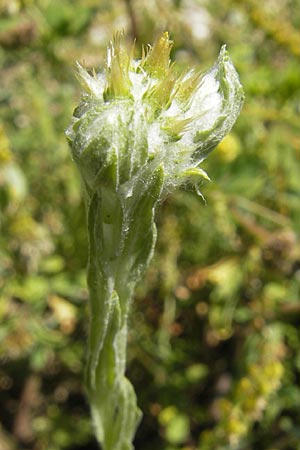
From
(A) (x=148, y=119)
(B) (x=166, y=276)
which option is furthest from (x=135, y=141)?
(B) (x=166, y=276)

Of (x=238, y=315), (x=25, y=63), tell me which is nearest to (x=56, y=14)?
(x=25, y=63)

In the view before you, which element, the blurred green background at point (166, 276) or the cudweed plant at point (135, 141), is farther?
the blurred green background at point (166, 276)

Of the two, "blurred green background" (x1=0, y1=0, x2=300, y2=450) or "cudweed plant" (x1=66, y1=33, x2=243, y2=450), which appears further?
"blurred green background" (x1=0, y1=0, x2=300, y2=450)

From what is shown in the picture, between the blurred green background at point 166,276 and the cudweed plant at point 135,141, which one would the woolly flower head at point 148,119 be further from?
the blurred green background at point 166,276

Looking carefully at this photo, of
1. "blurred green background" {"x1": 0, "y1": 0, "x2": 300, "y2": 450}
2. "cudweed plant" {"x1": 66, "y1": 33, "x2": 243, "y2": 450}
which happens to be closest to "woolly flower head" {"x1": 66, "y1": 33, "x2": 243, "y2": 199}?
"cudweed plant" {"x1": 66, "y1": 33, "x2": 243, "y2": 450}

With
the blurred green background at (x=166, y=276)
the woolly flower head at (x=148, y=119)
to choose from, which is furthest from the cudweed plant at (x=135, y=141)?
the blurred green background at (x=166, y=276)

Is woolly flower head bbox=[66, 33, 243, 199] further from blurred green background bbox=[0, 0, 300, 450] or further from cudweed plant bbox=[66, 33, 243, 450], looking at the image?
blurred green background bbox=[0, 0, 300, 450]
